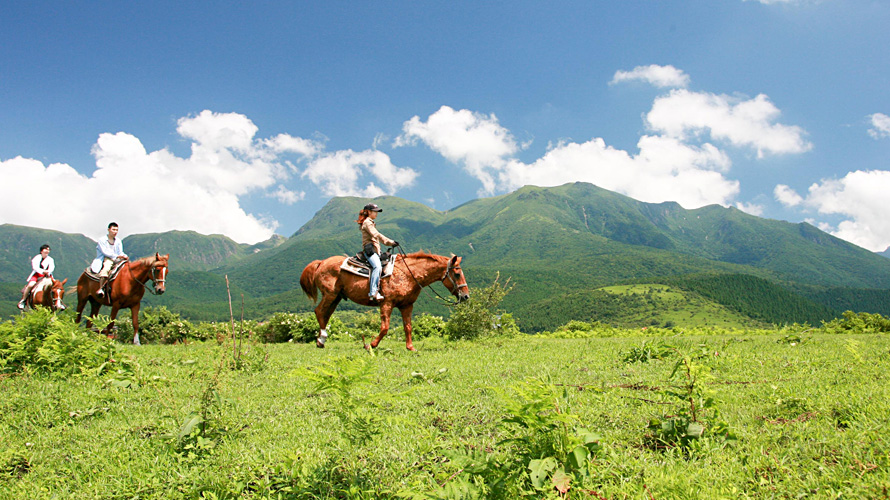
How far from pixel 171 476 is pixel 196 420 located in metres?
0.55

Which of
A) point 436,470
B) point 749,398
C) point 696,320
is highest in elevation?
point 749,398

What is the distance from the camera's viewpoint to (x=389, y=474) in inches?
139

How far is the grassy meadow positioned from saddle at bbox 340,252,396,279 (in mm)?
4666

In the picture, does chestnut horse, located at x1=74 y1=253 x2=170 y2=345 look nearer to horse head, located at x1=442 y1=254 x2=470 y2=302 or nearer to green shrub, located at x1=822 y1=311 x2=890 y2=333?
horse head, located at x1=442 y1=254 x2=470 y2=302

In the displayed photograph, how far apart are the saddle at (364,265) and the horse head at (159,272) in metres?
6.10

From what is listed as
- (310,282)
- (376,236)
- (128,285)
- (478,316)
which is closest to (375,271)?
(376,236)

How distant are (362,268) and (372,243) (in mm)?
743

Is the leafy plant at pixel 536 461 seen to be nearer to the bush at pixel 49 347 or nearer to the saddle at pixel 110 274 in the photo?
the bush at pixel 49 347

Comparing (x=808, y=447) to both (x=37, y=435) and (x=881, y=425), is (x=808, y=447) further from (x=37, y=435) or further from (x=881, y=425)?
(x=37, y=435)

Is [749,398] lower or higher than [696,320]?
higher

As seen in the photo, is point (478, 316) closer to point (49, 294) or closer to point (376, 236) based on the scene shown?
point (376, 236)

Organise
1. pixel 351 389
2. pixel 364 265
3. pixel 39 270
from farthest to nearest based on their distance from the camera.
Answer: pixel 39 270, pixel 364 265, pixel 351 389

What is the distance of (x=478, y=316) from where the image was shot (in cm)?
1343

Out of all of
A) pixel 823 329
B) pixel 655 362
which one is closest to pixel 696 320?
pixel 823 329
